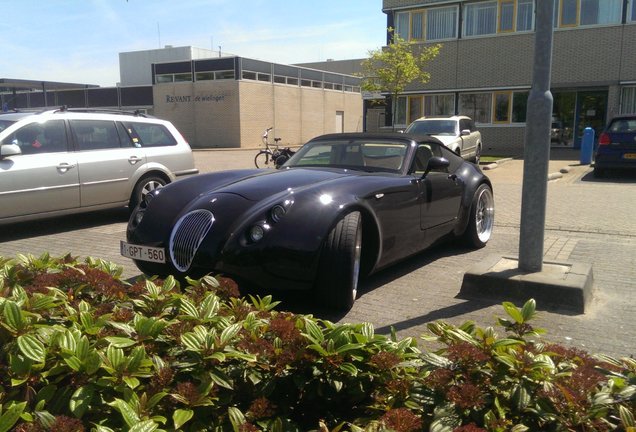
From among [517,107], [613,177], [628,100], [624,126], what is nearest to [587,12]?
[628,100]

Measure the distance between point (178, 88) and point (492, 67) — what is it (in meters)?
18.5

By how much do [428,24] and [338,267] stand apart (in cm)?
2354

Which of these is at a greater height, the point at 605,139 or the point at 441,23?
the point at 441,23

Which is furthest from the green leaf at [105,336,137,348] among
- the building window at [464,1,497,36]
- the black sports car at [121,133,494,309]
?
the building window at [464,1,497,36]

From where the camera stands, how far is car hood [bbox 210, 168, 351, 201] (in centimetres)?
439

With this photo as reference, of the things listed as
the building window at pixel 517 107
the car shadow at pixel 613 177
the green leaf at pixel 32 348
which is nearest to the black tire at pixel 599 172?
the car shadow at pixel 613 177

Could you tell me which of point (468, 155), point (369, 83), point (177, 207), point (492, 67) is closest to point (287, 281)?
point (177, 207)

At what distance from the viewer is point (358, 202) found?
4.35 meters

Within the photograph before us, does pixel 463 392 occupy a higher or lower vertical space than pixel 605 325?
higher

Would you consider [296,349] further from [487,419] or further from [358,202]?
[358,202]

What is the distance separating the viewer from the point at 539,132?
4527mm

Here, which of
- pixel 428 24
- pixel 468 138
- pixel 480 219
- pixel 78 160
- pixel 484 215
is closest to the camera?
pixel 480 219

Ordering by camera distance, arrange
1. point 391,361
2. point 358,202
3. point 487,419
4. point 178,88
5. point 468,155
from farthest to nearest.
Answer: point 178,88 < point 468,155 < point 358,202 < point 391,361 < point 487,419

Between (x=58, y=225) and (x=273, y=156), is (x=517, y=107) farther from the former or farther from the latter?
(x=58, y=225)
